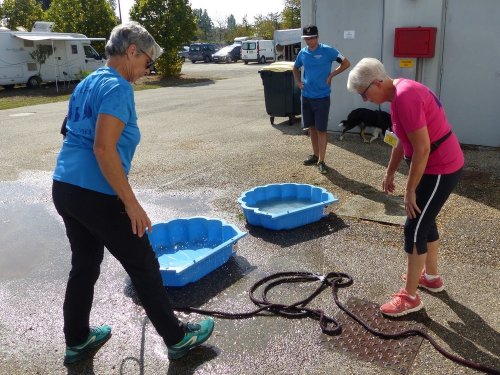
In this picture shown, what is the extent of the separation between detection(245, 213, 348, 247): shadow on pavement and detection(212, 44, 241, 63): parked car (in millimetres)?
37814

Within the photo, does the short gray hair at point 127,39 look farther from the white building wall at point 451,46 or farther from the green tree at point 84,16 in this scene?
the green tree at point 84,16

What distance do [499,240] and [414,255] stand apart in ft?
5.48

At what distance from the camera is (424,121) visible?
2807mm

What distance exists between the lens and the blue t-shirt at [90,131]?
238 cm

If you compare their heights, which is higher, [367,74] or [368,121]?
[367,74]

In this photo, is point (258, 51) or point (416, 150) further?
point (258, 51)

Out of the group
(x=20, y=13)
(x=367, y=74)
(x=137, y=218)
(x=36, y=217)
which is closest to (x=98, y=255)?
(x=137, y=218)

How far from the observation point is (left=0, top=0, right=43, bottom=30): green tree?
30.8 m

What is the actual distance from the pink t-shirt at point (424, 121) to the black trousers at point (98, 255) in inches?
64.6

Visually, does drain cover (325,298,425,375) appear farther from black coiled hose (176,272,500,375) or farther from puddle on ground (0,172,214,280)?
puddle on ground (0,172,214,280)

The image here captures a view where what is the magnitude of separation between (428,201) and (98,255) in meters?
2.05

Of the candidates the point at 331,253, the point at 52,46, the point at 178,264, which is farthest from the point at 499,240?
the point at 52,46

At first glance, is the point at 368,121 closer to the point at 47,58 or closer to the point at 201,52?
the point at 47,58

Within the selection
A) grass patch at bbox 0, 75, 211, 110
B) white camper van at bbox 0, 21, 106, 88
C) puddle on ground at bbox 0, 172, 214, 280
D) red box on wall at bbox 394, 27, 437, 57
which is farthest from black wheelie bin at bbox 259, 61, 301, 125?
white camper van at bbox 0, 21, 106, 88
